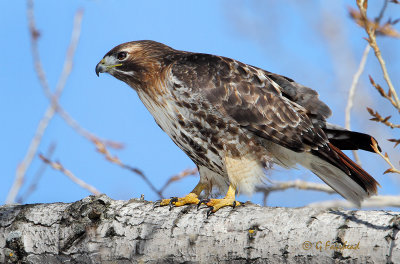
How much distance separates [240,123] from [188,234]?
1333 millimetres

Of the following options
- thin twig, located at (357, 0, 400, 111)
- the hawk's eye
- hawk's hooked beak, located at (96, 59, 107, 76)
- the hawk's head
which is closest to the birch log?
thin twig, located at (357, 0, 400, 111)

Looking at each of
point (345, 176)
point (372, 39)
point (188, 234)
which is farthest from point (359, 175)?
point (188, 234)

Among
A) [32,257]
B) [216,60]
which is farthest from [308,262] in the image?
[216,60]

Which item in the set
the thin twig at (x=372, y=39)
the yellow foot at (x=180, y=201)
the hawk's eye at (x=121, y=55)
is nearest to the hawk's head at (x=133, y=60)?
the hawk's eye at (x=121, y=55)

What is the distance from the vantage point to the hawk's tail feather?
15.3 ft

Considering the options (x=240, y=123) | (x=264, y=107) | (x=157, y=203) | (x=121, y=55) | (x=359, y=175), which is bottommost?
(x=157, y=203)

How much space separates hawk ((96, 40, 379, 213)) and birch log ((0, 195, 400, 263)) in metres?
0.60

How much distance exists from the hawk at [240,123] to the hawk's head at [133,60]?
1 centimetres

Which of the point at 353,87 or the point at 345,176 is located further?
the point at 345,176

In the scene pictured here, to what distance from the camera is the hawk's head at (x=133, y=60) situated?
5066 mm

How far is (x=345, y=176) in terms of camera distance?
189 inches

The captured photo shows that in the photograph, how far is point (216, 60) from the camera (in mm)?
4797

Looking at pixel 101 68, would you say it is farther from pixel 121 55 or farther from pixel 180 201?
pixel 180 201

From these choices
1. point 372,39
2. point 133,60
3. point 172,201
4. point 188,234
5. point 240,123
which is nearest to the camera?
point 372,39
